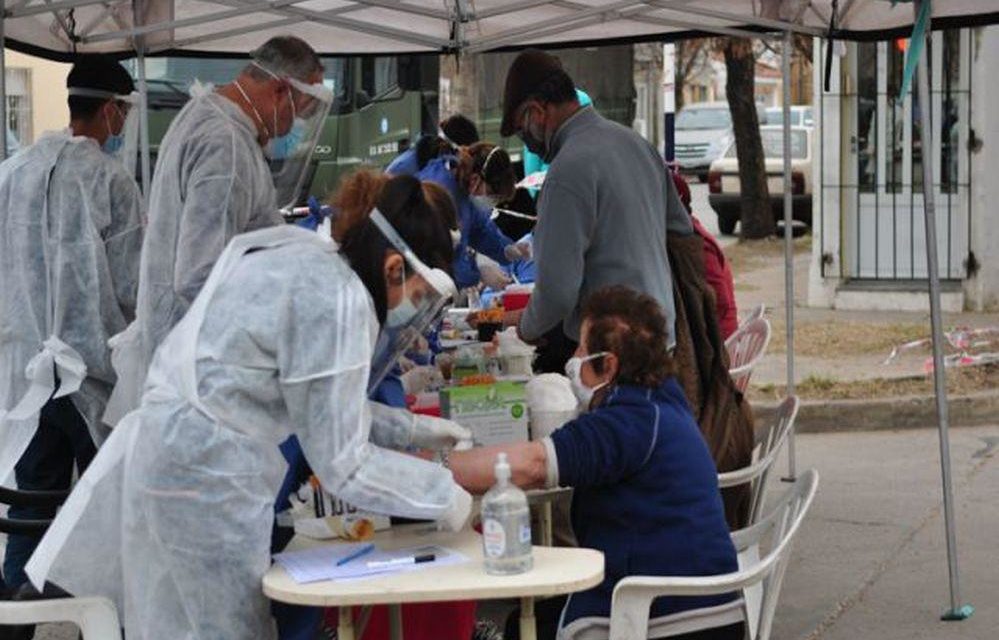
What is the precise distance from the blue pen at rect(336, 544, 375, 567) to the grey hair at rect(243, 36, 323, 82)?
2.01 meters

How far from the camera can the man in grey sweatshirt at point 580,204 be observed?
5449 millimetres

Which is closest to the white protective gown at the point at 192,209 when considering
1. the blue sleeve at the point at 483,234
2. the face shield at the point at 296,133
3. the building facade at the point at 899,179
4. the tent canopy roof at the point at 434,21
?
the face shield at the point at 296,133

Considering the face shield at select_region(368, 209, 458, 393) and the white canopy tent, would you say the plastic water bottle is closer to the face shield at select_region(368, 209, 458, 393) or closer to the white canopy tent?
the face shield at select_region(368, 209, 458, 393)

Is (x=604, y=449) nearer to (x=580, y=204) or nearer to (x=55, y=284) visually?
(x=580, y=204)

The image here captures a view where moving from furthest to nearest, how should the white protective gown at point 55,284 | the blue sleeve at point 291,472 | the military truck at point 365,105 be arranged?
the military truck at point 365,105, the white protective gown at point 55,284, the blue sleeve at point 291,472

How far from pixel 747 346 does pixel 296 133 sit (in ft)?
8.27

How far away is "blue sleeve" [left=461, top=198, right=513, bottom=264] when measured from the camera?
7.87m

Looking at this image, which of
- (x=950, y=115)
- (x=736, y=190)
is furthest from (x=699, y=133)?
(x=950, y=115)

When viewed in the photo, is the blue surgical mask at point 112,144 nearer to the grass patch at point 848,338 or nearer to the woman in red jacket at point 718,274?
the woman in red jacket at point 718,274

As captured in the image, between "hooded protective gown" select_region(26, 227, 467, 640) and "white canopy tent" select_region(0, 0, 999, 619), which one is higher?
"white canopy tent" select_region(0, 0, 999, 619)

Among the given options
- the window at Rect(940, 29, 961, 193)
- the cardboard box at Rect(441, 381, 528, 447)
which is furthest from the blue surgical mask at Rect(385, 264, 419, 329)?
the window at Rect(940, 29, 961, 193)

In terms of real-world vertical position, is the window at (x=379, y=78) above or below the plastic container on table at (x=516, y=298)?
above

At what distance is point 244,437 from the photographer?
336 cm

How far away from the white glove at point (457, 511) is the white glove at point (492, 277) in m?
4.05
